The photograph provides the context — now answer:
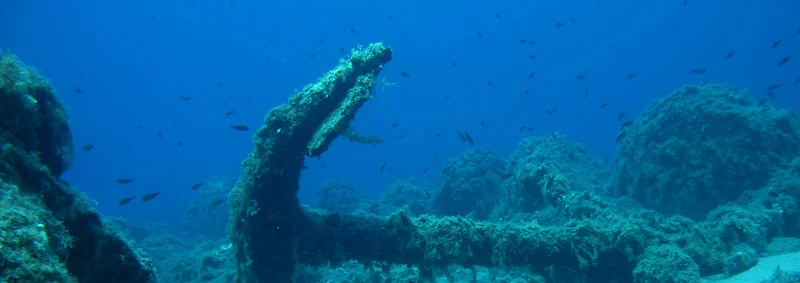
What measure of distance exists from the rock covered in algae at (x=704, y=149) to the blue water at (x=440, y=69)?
6829 cm

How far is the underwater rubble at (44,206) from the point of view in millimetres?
2428

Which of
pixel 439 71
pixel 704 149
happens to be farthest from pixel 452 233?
pixel 439 71

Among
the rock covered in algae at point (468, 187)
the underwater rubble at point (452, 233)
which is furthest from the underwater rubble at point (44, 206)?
the rock covered in algae at point (468, 187)

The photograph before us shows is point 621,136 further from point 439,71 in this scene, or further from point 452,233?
point 439,71

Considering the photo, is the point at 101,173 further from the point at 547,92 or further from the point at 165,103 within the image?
the point at 547,92

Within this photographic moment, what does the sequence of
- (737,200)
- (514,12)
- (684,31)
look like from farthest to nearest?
(514,12) → (684,31) → (737,200)

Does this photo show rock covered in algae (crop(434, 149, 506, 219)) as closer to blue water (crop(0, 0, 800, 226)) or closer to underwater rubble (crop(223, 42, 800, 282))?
underwater rubble (crop(223, 42, 800, 282))

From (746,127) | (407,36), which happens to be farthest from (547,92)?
(746,127)

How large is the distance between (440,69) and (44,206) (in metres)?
182

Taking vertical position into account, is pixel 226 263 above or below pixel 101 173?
below

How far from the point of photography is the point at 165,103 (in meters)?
196

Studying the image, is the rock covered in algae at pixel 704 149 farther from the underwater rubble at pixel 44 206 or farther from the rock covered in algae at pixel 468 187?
the underwater rubble at pixel 44 206

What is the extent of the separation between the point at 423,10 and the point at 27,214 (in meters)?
200

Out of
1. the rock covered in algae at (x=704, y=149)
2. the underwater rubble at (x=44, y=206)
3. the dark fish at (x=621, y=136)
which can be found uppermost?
the dark fish at (x=621, y=136)
